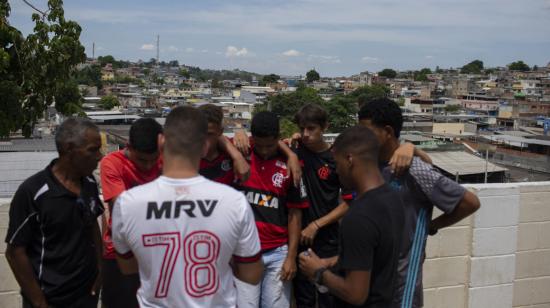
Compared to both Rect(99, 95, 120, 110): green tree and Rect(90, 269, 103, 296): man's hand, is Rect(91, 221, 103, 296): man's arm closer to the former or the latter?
Rect(90, 269, 103, 296): man's hand

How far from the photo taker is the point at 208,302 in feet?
7.47

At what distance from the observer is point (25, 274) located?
2.72 m

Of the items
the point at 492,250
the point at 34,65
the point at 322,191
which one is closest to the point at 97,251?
the point at 322,191

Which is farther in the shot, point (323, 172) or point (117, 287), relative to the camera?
point (323, 172)

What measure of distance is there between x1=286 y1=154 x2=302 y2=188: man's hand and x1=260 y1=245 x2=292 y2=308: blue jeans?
0.46 meters

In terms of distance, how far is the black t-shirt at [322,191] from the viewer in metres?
3.58

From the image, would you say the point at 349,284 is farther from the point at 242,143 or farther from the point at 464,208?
the point at 242,143

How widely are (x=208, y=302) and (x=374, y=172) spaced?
93cm

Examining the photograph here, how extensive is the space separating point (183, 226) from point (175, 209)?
0.24 feet

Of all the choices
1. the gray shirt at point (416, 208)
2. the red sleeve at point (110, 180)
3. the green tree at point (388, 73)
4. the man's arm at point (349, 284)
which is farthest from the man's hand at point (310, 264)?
the green tree at point (388, 73)

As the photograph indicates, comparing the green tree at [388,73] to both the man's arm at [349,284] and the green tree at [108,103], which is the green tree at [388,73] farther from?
the man's arm at [349,284]

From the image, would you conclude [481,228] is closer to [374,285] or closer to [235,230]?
[374,285]

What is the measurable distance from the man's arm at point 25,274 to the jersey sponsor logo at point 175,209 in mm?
941

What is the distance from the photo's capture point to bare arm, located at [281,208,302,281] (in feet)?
11.5
